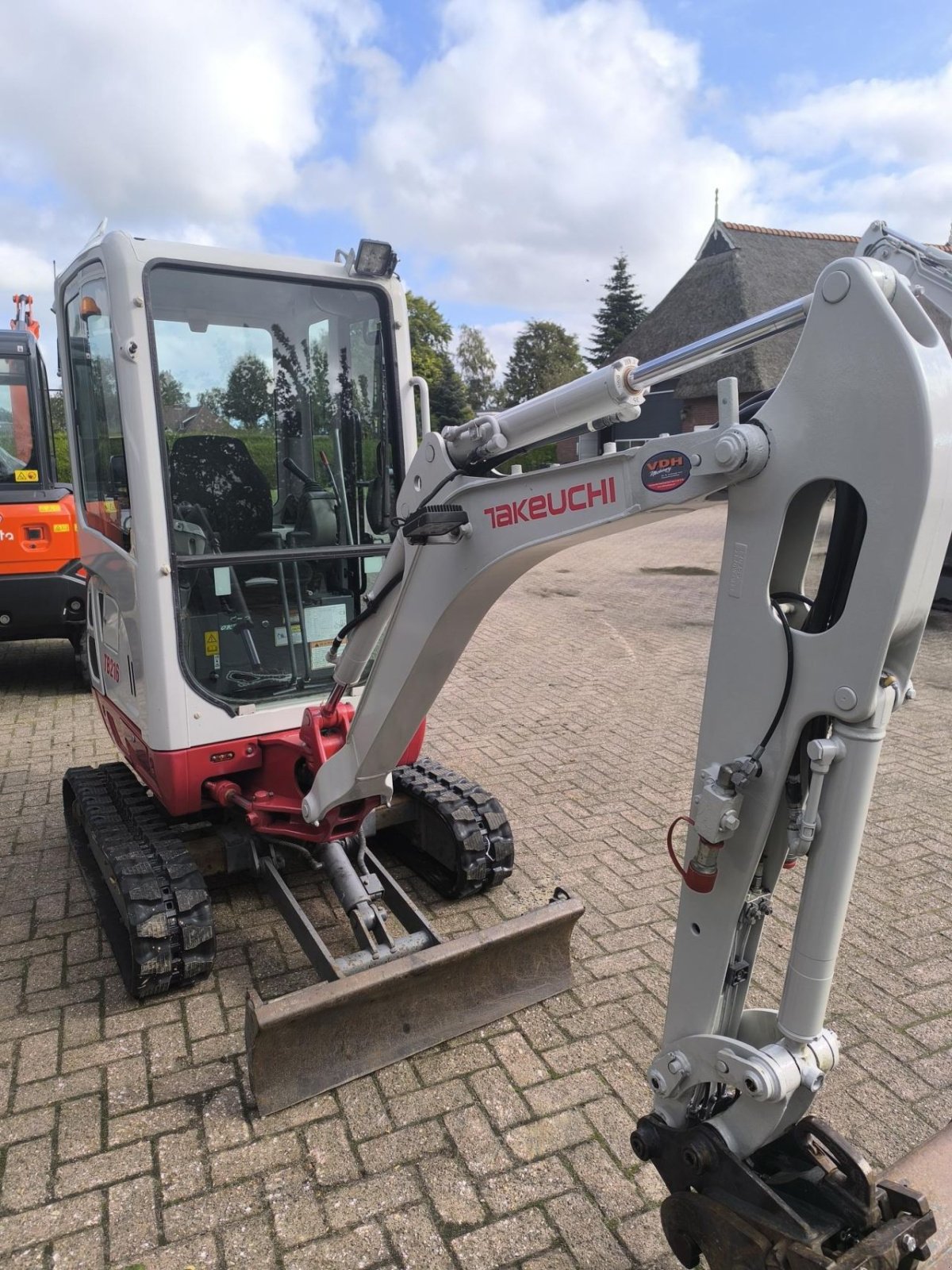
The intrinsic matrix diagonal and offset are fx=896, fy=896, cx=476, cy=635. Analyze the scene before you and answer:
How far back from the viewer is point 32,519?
763cm

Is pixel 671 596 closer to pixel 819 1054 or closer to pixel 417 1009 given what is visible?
pixel 417 1009

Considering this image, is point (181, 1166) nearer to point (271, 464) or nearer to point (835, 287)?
point (271, 464)

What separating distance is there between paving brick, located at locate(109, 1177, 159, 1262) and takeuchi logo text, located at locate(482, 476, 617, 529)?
217 centimetres

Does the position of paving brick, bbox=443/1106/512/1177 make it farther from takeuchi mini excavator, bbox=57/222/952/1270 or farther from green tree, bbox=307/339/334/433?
green tree, bbox=307/339/334/433

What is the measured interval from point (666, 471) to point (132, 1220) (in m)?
2.49

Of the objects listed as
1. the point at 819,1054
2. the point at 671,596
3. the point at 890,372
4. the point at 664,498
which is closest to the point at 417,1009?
the point at 819,1054

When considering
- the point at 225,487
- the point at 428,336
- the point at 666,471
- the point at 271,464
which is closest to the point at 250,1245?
the point at 666,471

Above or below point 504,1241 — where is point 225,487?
above

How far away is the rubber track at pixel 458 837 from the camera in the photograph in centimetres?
404

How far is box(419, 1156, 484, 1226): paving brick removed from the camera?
254 cm

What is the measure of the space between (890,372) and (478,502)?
1.19m

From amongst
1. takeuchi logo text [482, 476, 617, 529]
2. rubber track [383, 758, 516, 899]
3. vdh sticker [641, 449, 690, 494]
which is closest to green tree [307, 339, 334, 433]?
takeuchi logo text [482, 476, 617, 529]

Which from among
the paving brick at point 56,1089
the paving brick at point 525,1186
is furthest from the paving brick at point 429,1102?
the paving brick at point 56,1089

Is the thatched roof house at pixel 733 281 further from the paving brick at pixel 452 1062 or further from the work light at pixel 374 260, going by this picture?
the paving brick at pixel 452 1062
